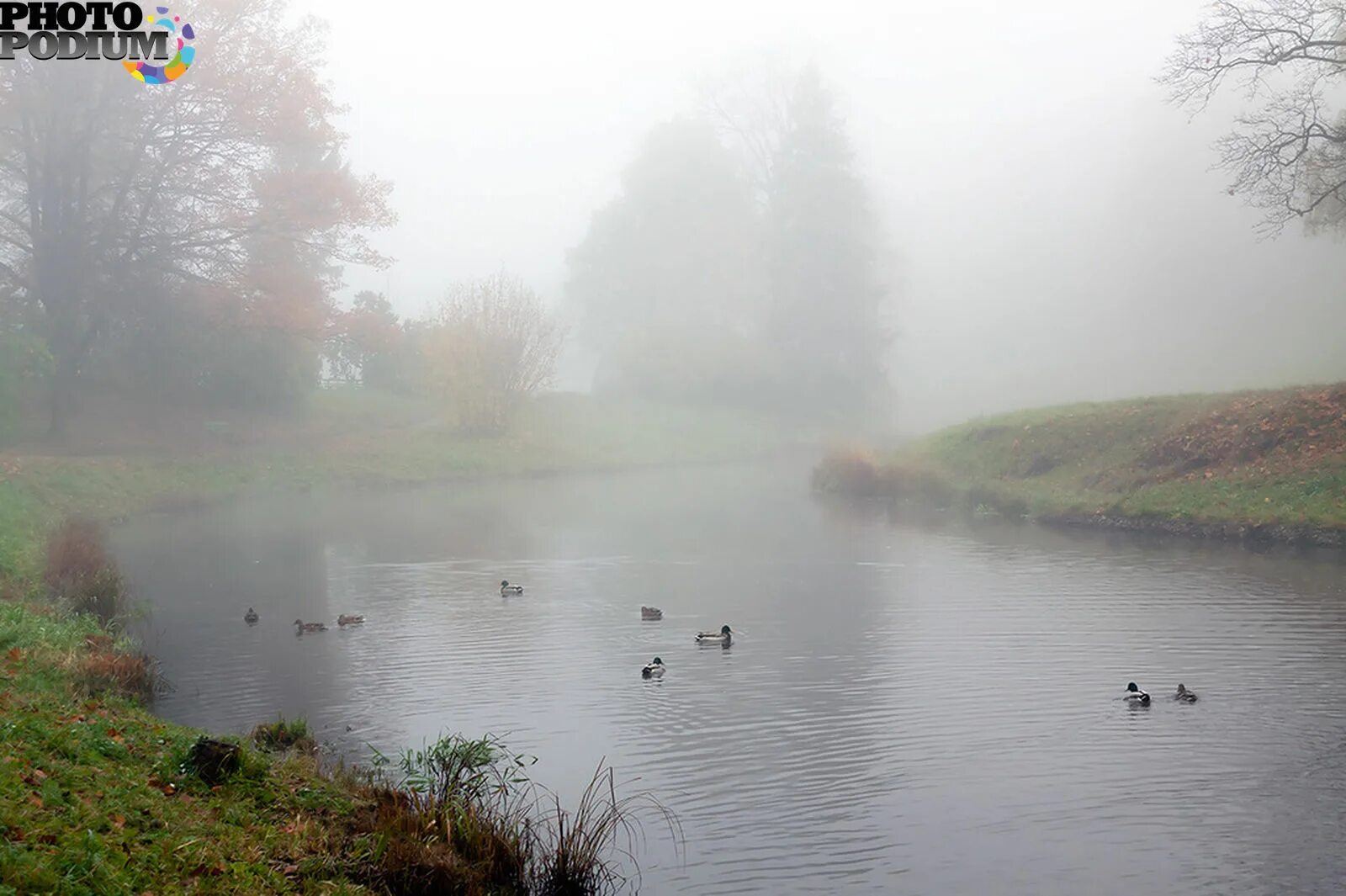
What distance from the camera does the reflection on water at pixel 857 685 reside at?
9727 millimetres

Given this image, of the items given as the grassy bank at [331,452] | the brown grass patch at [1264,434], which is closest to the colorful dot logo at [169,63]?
the grassy bank at [331,452]

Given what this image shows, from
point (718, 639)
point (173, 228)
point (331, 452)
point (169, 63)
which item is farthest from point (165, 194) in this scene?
point (718, 639)

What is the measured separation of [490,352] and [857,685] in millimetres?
40104

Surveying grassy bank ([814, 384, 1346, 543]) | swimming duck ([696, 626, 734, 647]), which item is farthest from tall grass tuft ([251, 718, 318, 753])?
grassy bank ([814, 384, 1346, 543])

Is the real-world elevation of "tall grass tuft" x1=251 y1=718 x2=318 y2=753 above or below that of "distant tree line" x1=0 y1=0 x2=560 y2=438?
below

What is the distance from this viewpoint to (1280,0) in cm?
2906

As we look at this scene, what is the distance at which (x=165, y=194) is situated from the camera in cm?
4112

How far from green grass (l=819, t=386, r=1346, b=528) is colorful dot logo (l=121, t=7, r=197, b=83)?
25.6 meters

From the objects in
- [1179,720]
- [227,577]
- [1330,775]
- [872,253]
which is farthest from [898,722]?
[872,253]

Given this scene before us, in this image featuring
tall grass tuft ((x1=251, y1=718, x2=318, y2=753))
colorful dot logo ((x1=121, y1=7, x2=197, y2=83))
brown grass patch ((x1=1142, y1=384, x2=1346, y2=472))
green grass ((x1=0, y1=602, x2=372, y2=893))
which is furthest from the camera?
colorful dot logo ((x1=121, y1=7, x2=197, y2=83))

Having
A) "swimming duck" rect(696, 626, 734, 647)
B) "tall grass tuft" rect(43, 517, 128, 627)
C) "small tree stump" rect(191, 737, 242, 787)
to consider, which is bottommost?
"swimming duck" rect(696, 626, 734, 647)

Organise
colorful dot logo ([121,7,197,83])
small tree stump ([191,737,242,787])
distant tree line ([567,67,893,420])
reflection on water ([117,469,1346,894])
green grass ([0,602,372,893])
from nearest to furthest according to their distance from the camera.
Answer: green grass ([0,602,372,893]), small tree stump ([191,737,242,787]), reflection on water ([117,469,1346,894]), colorful dot logo ([121,7,197,83]), distant tree line ([567,67,893,420])

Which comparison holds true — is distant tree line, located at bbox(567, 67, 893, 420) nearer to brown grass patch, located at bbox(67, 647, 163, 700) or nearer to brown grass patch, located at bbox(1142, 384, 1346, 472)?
brown grass patch, located at bbox(1142, 384, 1346, 472)

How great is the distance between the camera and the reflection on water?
9727mm
